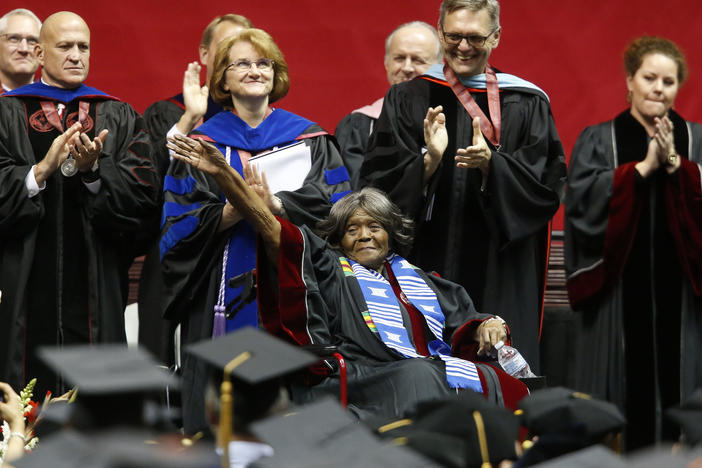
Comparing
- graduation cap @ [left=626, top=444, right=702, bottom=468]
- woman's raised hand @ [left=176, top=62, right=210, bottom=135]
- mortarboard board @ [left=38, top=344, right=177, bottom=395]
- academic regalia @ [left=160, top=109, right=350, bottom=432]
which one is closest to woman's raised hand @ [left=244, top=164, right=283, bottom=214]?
academic regalia @ [left=160, top=109, right=350, bottom=432]

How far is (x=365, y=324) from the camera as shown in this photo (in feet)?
17.1

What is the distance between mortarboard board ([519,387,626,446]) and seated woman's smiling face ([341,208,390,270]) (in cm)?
225

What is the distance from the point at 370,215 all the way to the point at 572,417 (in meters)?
2.39

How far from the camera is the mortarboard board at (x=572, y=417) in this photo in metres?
3.11

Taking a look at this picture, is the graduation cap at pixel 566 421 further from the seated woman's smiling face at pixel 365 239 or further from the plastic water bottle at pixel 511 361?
the seated woman's smiling face at pixel 365 239

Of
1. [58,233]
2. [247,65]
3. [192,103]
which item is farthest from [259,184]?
[58,233]

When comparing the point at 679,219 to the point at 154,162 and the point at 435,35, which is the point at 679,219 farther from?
the point at 154,162

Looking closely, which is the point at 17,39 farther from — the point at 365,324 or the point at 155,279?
the point at 365,324

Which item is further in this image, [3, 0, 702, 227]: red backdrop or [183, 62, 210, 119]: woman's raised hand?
[3, 0, 702, 227]: red backdrop

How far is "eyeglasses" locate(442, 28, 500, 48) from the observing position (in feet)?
19.2

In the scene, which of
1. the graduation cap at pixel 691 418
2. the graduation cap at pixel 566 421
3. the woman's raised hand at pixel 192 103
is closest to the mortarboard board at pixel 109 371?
the graduation cap at pixel 566 421

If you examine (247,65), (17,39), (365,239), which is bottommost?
(365,239)

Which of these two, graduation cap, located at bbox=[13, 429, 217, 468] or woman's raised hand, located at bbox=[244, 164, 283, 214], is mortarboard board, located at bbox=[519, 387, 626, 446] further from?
woman's raised hand, located at bbox=[244, 164, 283, 214]

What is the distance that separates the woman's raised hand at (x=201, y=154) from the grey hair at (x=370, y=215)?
0.66 metres
